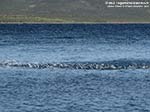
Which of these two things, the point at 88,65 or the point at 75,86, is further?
the point at 88,65

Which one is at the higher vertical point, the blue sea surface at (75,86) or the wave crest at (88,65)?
the blue sea surface at (75,86)

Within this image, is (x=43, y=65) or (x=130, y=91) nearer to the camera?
(x=130, y=91)

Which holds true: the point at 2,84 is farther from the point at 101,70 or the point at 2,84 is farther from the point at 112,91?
the point at 101,70

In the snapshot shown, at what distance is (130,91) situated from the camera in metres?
55.7

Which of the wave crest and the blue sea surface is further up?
the blue sea surface

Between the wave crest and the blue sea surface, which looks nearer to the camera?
the blue sea surface

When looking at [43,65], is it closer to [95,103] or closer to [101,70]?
[101,70]

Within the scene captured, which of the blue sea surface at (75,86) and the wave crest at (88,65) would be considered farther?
the wave crest at (88,65)

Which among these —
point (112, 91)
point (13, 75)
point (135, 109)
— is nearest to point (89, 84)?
point (112, 91)

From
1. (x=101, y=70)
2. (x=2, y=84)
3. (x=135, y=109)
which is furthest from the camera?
(x=101, y=70)

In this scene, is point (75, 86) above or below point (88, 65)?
above

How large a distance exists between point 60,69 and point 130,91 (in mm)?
19335

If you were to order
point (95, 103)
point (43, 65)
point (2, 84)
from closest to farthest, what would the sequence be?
point (95, 103) → point (2, 84) → point (43, 65)

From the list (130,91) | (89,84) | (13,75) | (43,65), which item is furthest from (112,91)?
(43,65)
